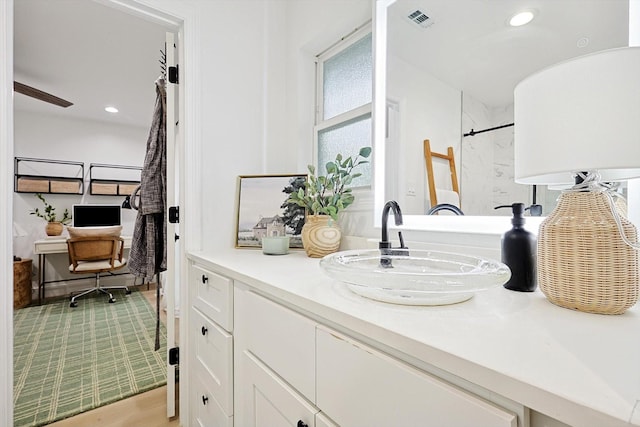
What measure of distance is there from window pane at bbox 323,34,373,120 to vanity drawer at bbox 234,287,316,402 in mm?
1158

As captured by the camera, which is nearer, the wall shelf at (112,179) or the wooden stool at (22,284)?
the wooden stool at (22,284)

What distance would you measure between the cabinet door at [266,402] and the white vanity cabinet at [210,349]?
0.39 feet

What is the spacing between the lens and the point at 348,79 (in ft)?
5.47

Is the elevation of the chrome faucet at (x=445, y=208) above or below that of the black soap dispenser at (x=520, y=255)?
above

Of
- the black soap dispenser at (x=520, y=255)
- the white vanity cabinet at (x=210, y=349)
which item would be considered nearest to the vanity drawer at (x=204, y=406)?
the white vanity cabinet at (x=210, y=349)

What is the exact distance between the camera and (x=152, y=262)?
1.81m

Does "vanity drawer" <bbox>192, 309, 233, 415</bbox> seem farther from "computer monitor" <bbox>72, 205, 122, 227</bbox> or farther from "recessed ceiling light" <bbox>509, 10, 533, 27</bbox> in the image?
"computer monitor" <bbox>72, 205, 122, 227</bbox>

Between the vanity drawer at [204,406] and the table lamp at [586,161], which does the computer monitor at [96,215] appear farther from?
the table lamp at [586,161]

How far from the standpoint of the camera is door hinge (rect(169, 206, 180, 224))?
1.55 meters

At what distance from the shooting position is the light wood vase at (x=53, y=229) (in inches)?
153

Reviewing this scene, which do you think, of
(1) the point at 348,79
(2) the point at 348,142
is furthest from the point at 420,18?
(2) the point at 348,142

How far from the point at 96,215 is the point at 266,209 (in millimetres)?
3884

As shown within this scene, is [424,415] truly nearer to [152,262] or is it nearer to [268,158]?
[268,158]

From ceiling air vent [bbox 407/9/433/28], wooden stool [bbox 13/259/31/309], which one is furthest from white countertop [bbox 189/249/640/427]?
wooden stool [bbox 13/259/31/309]
